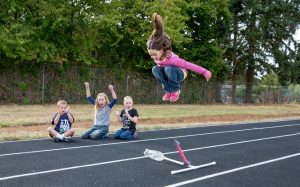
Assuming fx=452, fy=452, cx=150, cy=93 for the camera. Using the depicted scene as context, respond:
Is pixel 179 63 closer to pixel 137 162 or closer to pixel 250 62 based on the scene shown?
pixel 137 162

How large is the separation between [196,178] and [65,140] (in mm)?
4051

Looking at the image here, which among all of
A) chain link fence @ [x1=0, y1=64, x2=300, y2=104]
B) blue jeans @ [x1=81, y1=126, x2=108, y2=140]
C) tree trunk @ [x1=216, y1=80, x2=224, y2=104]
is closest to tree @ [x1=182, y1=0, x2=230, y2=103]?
tree trunk @ [x1=216, y1=80, x2=224, y2=104]

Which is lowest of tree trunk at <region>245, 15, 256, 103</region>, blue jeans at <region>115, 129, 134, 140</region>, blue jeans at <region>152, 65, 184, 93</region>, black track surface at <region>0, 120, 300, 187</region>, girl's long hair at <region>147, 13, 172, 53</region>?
black track surface at <region>0, 120, 300, 187</region>

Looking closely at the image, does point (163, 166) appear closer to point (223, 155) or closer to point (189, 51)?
point (223, 155)

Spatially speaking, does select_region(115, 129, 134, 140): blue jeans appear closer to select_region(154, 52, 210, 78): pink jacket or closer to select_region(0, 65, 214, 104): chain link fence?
select_region(154, 52, 210, 78): pink jacket

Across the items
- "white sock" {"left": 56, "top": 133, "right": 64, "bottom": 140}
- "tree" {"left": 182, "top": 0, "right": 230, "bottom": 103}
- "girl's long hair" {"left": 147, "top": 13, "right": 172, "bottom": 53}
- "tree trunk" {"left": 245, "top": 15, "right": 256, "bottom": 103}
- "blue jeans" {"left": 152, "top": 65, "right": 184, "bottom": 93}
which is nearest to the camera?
"girl's long hair" {"left": 147, "top": 13, "right": 172, "bottom": 53}

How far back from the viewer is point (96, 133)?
34.7 ft

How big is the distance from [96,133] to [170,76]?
5791mm

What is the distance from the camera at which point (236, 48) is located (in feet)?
109

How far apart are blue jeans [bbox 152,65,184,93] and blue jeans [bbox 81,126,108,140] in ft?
17.8

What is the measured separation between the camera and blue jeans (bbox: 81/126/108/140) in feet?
34.7

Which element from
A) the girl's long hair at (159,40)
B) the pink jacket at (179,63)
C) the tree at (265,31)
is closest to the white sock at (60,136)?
the pink jacket at (179,63)

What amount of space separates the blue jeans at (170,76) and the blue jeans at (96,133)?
5.43 meters

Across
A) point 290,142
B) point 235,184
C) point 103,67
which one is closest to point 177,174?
point 235,184
